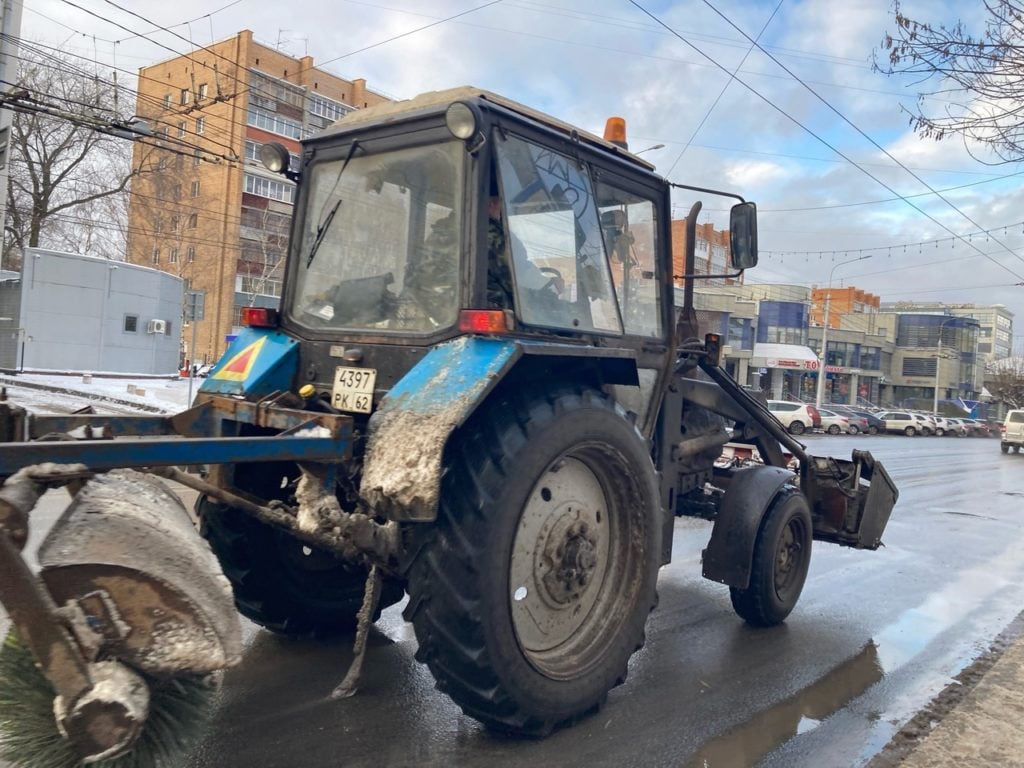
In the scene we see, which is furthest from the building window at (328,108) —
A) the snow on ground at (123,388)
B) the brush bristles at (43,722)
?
the brush bristles at (43,722)

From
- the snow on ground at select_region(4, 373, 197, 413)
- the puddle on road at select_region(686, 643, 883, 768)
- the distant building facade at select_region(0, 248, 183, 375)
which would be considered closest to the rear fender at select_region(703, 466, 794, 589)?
the puddle on road at select_region(686, 643, 883, 768)

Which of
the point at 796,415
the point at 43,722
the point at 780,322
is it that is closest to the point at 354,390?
the point at 43,722

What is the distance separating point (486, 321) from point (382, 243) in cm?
94

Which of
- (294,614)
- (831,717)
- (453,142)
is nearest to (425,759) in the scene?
(294,614)

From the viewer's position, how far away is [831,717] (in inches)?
169

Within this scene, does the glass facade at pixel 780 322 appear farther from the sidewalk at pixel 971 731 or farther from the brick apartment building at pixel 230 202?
the sidewalk at pixel 971 731

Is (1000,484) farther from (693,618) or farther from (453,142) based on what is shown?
(453,142)

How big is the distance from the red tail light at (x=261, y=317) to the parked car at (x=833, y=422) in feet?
126

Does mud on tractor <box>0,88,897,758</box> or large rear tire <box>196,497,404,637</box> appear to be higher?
mud on tractor <box>0,88,897,758</box>

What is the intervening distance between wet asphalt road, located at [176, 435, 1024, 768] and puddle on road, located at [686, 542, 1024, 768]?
0.01 meters

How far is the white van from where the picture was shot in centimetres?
3341

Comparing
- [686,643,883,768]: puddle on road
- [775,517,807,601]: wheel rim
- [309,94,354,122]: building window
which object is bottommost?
[686,643,883,768]: puddle on road

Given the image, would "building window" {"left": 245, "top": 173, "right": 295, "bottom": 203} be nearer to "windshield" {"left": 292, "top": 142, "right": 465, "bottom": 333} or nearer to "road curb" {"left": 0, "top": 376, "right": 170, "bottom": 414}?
"road curb" {"left": 0, "top": 376, "right": 170, "bottom": 414}

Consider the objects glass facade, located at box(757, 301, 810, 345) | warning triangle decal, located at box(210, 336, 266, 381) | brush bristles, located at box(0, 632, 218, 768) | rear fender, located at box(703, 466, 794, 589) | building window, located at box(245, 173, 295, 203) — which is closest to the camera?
brush bristles, located at box(0, 632, 218, 768)
